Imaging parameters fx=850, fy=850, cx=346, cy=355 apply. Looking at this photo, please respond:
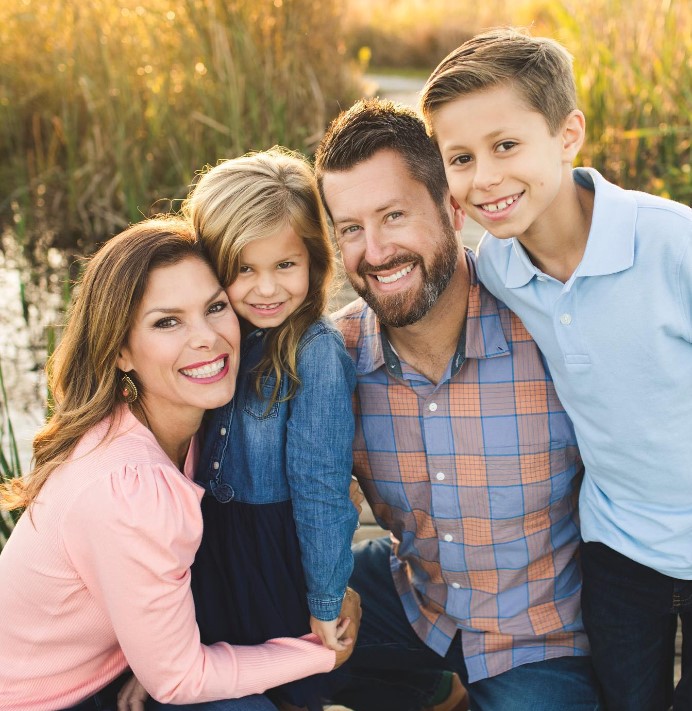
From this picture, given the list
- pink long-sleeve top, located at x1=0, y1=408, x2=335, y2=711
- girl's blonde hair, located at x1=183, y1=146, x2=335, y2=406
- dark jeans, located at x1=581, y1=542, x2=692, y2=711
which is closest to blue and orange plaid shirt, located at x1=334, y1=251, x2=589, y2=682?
dark jeans, located at x1=581, y1=542, x2=692, y2=711

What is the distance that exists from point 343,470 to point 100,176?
3.66 m

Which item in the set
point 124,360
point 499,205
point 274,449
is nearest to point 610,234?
point 499,205

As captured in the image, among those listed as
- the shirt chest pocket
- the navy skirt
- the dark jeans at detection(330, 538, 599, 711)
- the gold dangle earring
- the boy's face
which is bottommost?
the dark jeans at detection(330, 538, 599, 711)

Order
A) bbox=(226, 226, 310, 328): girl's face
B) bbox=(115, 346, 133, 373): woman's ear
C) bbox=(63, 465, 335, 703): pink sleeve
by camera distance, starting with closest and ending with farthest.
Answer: bbox=(63, 465, 335, 703): pink sleeve, bbox=(115, 346, 133, 373): woman's ear, bbox=(226, 226, 310, 328): girl's face

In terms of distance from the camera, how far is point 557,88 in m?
1.80

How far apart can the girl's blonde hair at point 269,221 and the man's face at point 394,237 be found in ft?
0.30

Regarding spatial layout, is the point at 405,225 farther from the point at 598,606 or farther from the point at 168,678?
the point at 168,678

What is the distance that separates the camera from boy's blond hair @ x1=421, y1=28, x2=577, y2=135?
176cm

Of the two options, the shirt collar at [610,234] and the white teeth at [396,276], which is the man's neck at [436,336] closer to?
the white teeth at [396,276]

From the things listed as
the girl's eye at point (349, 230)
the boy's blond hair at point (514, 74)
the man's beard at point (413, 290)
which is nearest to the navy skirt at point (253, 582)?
the man's beard at point (413, 290)

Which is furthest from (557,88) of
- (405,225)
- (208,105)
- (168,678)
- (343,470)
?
(208,105)

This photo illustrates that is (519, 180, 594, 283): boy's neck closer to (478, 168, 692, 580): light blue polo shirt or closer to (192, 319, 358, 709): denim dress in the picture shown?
(478, 168, 692, 580): light blue polo shirt

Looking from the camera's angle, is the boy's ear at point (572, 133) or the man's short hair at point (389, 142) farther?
the man's short hair at point (389, 142)

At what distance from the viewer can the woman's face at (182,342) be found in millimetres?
1812
